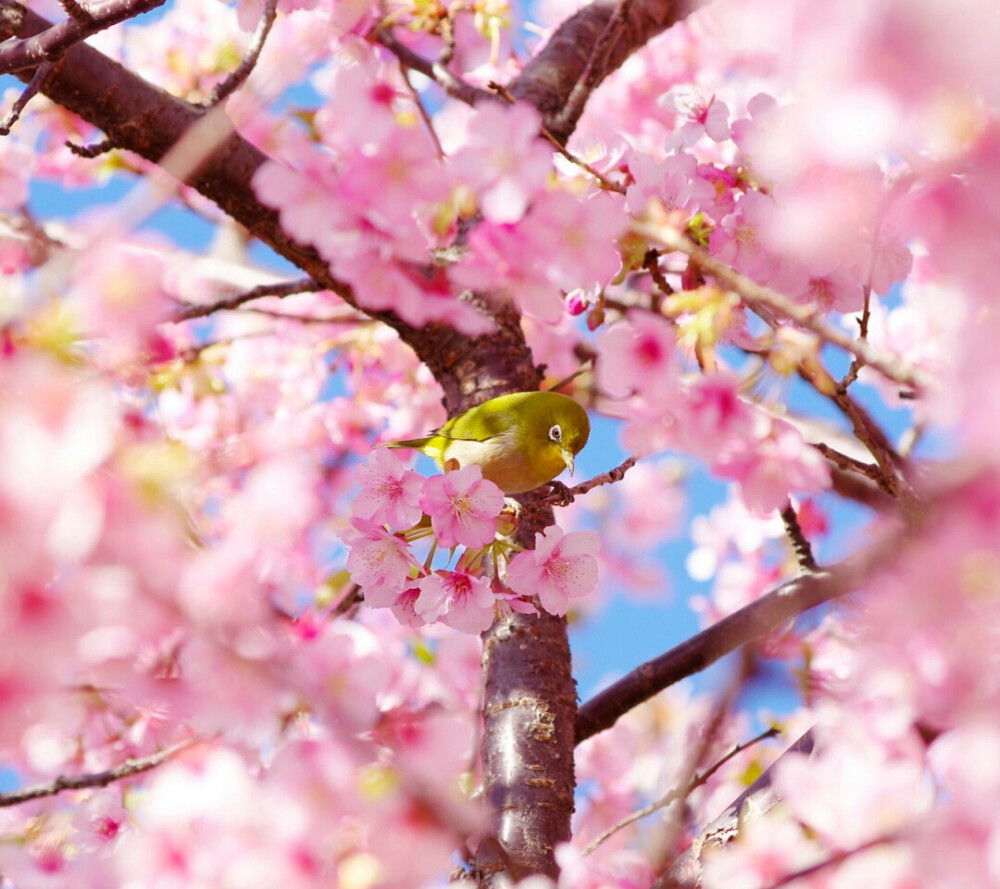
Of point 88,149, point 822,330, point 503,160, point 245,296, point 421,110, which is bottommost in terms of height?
point 822,330

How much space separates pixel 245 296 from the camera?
2682 mm

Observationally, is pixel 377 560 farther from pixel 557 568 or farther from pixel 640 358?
pixel 640 358

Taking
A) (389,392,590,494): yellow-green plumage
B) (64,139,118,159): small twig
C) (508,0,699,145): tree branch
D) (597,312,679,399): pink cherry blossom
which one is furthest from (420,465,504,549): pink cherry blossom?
(508,0,699,145): tree branch

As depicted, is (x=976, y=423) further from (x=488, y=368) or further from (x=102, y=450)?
(x=488, y=368)

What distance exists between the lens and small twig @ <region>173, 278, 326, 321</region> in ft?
8.42

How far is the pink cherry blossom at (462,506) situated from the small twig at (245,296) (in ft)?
3.67

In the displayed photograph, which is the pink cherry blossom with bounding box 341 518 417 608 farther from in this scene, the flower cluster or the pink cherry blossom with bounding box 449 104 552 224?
the pink cherry blossom with bounding box 449 104 552 224

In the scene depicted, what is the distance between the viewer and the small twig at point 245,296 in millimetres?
2566

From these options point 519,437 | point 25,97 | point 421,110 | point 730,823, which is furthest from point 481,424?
point 25,97

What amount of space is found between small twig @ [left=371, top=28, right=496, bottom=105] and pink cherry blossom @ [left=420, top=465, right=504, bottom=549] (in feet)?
4.04

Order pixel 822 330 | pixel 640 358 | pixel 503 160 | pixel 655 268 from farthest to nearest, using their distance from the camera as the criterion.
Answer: pixel 655 268
pixel 640 358
pixel 503 160
pixel 822 330

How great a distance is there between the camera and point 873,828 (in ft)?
4.91

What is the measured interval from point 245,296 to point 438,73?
86cm

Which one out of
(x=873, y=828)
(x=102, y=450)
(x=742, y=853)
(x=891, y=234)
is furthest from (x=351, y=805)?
(x=891, y=234)
